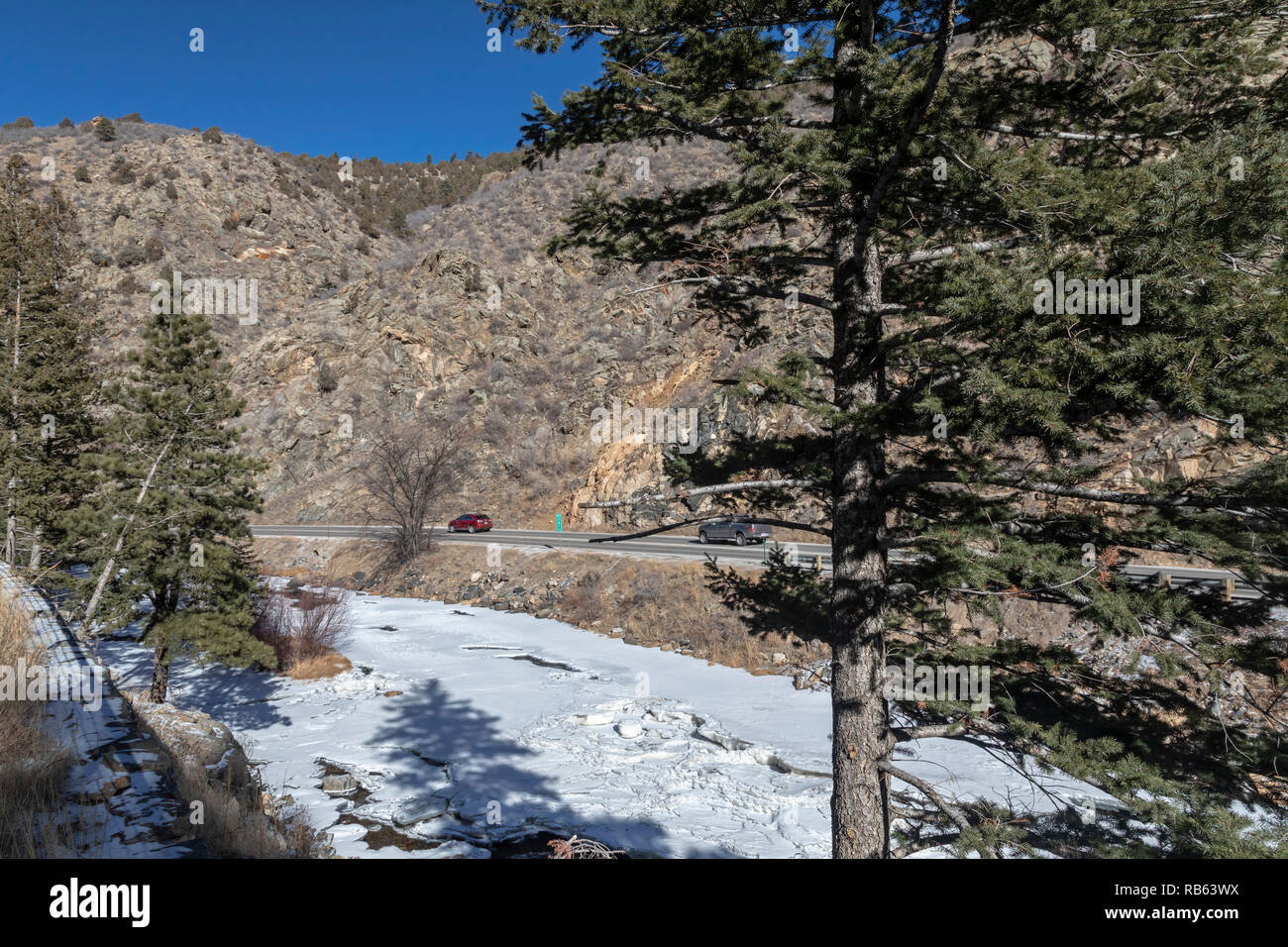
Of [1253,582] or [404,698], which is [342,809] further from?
[1253,582]

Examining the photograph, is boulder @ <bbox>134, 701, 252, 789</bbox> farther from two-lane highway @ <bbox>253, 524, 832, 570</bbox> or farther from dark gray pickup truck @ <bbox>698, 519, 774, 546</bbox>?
dark gray pickup truck @ <bbox>698, 519, 774, 546</bbox>

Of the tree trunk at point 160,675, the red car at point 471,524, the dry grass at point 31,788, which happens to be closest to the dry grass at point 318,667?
the tree trunk at point 160,675

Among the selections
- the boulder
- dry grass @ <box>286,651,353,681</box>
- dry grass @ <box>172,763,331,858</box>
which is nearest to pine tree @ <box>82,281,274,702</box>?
dry grass @ <box>286,651,353,681</box>

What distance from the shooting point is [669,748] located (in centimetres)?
1168

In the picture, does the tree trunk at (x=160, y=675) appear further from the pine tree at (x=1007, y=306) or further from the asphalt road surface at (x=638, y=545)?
the pine tree at (x=1007, y=306)

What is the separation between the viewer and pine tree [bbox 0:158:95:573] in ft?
58.3

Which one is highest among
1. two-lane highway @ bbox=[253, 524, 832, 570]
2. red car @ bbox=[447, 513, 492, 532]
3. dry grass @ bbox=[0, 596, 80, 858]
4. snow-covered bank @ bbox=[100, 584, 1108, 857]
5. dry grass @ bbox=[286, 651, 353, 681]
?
dry grass @ bbox=[0, 596, 80, 858]

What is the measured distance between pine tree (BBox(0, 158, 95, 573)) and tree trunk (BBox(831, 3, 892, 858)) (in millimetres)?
21359

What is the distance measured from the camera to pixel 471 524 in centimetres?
2927

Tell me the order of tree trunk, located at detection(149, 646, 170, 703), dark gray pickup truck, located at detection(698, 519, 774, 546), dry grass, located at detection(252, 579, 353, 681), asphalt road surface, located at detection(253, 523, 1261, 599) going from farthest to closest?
1. dark gray pickup truck, located at detection(698, 519, 774, 546)
2. dry grass, located at detection(252, 579, 353, 681)
3. asphalt road surface, located at detection(253, 523, 1261, 599)
4. tree trunk, located at detection(149, 646, 170, 703)

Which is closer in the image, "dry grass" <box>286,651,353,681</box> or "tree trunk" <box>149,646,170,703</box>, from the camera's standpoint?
"tree trunk" <box>149,646,170,703</box>
